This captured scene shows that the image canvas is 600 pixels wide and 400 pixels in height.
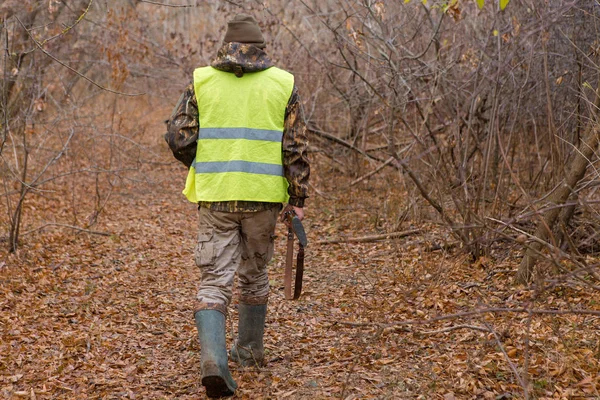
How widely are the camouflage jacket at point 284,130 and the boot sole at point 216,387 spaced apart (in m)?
0.97

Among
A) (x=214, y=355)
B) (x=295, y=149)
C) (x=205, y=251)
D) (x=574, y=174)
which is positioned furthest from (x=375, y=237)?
(x=214, y=355)

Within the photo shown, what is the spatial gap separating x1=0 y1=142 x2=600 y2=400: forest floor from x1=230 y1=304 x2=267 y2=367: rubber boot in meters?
0.08

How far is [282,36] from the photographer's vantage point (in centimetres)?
1193

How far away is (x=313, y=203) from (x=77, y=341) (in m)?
5.49

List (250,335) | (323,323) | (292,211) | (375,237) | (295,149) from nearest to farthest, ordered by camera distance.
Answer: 1. (295,149)
2. (292,211)
3. (250,335)
4. (323,323)
5. (375,237)

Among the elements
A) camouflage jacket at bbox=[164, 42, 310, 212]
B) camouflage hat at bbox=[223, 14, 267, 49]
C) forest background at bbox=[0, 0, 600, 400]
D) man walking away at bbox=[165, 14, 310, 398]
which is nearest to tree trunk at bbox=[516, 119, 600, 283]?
forest background at bbox=[0, 0, 600, 400]

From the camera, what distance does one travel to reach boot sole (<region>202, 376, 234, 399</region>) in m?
3.79

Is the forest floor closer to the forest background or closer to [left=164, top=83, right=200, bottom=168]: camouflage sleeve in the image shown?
the forest background

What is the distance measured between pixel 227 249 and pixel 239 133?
69 centimetres

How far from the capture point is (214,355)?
385 centimetres

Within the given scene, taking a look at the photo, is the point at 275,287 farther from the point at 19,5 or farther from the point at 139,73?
the point at 139,73

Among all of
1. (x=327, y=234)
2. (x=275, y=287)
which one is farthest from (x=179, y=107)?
(x=327, y=234)

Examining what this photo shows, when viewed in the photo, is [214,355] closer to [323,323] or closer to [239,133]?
[239,133]

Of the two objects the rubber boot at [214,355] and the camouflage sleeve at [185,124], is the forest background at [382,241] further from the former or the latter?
the camouflage sleeve at [185,124]
